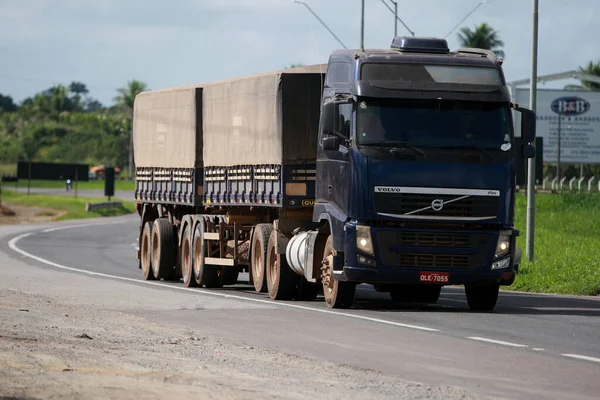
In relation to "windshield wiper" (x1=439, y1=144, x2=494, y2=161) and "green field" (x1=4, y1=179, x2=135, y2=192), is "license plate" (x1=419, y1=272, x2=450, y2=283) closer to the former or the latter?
"windshield wiper" (x1=439, y1=144, x2=494, y2=161)

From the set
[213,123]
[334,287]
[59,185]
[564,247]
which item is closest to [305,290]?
[334,287]

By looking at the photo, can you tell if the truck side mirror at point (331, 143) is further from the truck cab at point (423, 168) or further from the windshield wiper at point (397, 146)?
the windshield wiper at point (397, 146)

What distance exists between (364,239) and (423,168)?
4.26 ft

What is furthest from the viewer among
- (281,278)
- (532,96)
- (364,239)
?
(532,96)

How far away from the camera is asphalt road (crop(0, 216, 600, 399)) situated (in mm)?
12617

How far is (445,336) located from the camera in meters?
16.6

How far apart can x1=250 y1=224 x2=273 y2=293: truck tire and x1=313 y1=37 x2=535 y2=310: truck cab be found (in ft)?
12.7

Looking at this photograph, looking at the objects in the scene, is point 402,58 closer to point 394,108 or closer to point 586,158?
point 394,108

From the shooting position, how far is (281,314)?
64.9 ft

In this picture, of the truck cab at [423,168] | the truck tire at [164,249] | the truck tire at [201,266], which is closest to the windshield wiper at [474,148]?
the truck cab at [423,168]

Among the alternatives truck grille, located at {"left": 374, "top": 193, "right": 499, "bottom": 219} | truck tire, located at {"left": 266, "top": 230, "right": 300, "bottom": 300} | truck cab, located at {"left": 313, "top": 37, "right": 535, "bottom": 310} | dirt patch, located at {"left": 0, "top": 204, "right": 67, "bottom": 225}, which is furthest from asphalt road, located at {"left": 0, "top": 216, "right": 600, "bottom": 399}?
dirt patch, located at {"left": 0, "top": 204, "right": 67, "bottom": 225}

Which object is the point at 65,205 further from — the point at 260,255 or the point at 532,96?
the point at 260,255

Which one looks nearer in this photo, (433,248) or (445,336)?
(445,336)

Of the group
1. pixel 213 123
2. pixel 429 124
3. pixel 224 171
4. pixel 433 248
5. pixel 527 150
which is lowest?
pixel 433 248
